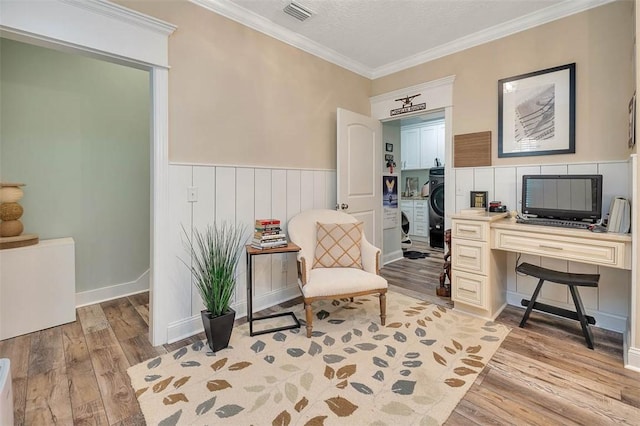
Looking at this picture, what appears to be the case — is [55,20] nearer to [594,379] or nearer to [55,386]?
[55,386]

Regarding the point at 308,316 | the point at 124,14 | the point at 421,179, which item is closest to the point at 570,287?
the point at 308,316

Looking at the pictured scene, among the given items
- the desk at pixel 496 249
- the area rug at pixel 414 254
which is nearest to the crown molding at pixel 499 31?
the desk at pixel 496 249

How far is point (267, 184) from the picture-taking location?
2822mm

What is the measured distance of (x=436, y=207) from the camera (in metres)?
5.48

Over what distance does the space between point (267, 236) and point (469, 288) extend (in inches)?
73.0

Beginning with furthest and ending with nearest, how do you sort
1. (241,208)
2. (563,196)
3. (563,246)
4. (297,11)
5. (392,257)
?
(392,257) < (241,208) < (297,11) < (563,196) < (563,246)

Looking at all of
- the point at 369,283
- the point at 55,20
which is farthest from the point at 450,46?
the point at 55,20

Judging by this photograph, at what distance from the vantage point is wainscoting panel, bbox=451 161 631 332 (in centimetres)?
231

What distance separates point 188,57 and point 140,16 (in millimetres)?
370

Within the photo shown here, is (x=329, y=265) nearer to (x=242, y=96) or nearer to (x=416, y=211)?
(x=242, y=96)

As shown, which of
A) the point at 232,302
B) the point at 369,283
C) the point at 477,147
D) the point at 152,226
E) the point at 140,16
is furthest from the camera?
the point at 477,147

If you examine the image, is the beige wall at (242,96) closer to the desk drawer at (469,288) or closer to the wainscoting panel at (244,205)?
the wainscoting panel at (244,205)

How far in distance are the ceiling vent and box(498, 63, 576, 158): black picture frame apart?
1995 millimetres

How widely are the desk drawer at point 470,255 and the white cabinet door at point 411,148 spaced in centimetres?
371
